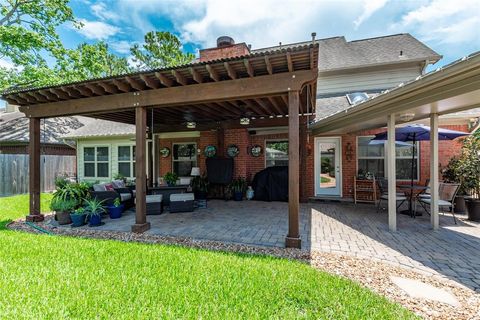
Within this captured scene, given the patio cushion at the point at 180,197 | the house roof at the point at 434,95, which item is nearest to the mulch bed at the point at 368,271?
the patio cushion at the point at 180,197

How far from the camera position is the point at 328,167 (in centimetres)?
918

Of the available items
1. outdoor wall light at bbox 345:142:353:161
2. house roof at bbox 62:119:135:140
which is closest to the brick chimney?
house roof at bbox 62:119:135:140

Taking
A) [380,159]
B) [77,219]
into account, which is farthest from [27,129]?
[380,159]

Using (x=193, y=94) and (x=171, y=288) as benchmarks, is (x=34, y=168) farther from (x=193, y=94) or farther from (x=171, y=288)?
(x=171, y=288)

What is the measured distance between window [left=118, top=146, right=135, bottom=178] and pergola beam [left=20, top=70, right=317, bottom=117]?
5.61 metres

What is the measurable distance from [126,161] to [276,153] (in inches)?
300

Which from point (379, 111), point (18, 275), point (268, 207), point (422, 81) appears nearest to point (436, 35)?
point (379, 111)

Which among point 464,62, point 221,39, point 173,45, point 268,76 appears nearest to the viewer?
point 464,62

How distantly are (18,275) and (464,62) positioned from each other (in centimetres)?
625

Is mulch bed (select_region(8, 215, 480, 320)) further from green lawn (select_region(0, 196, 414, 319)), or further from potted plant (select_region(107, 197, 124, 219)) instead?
potted plant (select_region(107, 197, 124, 219))

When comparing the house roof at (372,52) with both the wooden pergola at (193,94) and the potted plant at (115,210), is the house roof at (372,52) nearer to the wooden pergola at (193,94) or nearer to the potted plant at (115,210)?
the wooden pergola at (193,94)

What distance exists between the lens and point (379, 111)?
5.07 meters

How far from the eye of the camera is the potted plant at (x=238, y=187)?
29.9ft

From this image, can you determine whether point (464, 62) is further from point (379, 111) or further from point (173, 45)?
point (173, 45)
